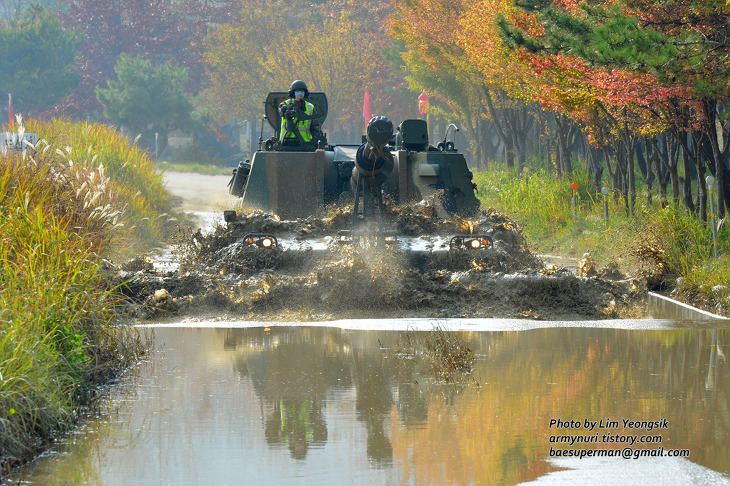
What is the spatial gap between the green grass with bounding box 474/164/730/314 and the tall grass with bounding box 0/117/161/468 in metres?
7.80

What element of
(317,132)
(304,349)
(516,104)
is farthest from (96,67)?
(304,349)

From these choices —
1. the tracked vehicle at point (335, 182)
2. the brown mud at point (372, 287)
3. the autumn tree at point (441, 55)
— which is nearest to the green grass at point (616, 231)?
the brown mud at point (372, 287)

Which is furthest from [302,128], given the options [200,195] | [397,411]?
[200,195]

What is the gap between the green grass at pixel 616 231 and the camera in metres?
14.6

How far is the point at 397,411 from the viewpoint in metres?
7.76

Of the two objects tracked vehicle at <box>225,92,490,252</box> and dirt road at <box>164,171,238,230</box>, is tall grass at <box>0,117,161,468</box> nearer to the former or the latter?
tracked vehicle at <box>225,92,490,252</box>

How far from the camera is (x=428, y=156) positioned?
15.8 m

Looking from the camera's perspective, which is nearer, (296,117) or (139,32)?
(296,117)

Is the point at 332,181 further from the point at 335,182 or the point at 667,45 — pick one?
the point at 667,45

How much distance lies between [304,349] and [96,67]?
62239 millimetres

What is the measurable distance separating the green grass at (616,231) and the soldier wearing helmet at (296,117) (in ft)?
18.0

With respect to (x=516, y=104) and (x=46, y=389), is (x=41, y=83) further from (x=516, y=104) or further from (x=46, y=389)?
(x=46, y=389)

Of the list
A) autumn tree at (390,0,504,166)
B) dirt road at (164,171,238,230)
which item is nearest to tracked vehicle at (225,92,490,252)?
dirt road at (164,171,238,230)

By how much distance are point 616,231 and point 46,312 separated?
14.4 m
